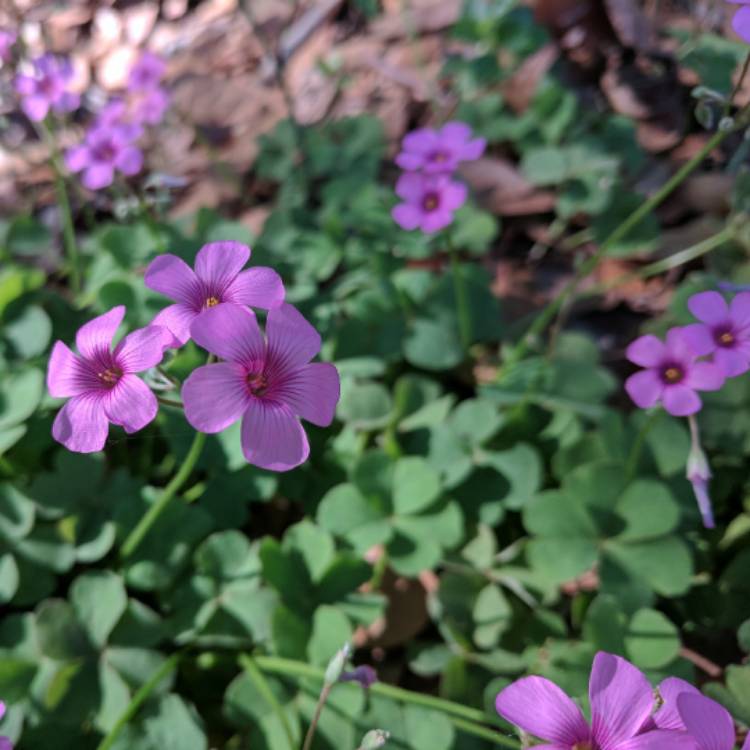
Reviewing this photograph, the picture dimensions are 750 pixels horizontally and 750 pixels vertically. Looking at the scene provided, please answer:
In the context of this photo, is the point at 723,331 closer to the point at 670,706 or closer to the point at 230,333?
the point at 670,706

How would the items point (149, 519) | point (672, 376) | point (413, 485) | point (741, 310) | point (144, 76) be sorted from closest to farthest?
point (741, 310) → point (672, 376) → point (149, 519) → point (413, 485) → point (144, 76)

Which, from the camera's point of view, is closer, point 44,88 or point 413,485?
point 413,485

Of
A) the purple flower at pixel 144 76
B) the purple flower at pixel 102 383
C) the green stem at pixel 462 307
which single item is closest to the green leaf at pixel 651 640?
the green stem at pixel 462 307

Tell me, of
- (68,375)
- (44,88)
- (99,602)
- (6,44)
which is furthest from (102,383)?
(6,44)

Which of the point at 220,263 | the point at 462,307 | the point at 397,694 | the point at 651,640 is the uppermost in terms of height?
the point at 220,263

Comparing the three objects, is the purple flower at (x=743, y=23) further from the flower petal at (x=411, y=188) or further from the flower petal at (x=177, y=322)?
the flower petal at (x=177, y=322)

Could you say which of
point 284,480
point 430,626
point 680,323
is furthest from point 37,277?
point 680,323

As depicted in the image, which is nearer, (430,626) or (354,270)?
(430,626)

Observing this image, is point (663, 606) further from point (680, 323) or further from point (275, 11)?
point (275, 11)
